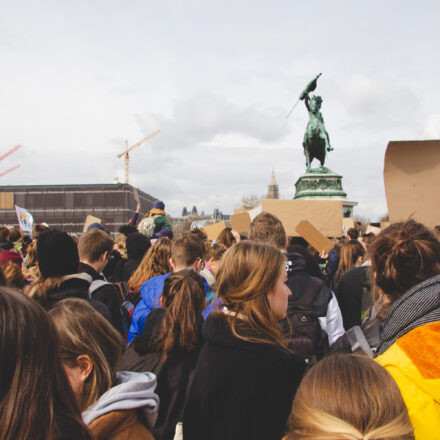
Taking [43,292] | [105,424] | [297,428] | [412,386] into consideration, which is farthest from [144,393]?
[43,292]

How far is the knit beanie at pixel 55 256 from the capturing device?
286 cm

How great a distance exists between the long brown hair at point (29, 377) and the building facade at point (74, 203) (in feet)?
214

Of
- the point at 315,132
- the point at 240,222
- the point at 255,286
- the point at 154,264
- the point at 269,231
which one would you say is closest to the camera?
the point at 255,286

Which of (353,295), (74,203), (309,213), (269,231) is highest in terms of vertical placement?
(74,203)

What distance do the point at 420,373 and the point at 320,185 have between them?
16.5m

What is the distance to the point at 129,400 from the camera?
5.08ft

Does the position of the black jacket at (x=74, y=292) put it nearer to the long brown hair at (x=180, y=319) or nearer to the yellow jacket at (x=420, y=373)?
the long brown hair at (x=180, y=319)

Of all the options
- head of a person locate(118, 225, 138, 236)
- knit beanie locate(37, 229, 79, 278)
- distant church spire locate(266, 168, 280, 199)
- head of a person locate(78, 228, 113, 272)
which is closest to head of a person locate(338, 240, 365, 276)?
head of a person locate(78, 228, 113, 272)

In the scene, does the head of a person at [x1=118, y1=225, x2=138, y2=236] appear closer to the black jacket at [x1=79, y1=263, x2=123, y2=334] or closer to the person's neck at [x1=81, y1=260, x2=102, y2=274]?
the person's neck at [x1=81, y1=260, x2=102, y2=274]

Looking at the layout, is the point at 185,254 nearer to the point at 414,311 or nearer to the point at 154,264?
the point at 154,264

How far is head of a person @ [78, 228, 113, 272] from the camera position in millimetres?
3547

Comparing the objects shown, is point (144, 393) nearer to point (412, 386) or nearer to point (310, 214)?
point (412, 386)

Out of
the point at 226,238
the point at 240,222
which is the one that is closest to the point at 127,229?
the point at 240,222

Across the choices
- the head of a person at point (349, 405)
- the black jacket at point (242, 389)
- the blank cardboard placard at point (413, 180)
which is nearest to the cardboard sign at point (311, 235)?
the blank cardboard placard at point (413, 180)
